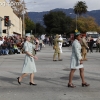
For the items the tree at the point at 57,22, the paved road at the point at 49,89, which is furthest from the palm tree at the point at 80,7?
the paved road at the point at 49,89

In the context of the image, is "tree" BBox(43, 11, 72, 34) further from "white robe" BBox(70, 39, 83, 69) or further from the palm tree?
"white robe" BBox(70, 39, 83, 69)

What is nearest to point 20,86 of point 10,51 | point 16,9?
point 10,51

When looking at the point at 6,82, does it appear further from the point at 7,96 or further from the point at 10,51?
the point at 10,51

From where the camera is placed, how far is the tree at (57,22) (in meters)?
106

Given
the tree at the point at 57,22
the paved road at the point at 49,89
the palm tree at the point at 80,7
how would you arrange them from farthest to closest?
1. the palm tree at the point at 80,7
2. the tree at the point at 57,22
3. the paved road at the point at 49,89

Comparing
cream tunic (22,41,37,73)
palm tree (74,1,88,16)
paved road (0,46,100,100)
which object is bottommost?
paved road (0,46,100,100)

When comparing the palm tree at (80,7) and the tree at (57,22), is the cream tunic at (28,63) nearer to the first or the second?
the tree at (57,22)

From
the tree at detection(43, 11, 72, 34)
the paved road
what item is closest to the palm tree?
the tree at detection(43, 11, 72, 34)

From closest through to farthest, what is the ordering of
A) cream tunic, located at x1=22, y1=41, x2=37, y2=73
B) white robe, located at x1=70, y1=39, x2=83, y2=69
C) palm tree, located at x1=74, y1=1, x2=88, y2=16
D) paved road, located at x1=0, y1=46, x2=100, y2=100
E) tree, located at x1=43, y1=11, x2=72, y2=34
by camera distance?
paved road, located at x1=0, y1=46, x2=100, y2=100
white robe, located at x1=70, y1=39, x2=83, y2=69
cream tunic, located at x1=22, y1=41, x2=37, y2=73
tree, located at x1=43, y1=11, x2=72, y2=34
palm tree, located at x1=74, y1=1, x2=88, y2=16

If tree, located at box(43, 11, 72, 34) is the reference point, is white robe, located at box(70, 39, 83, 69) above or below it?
below

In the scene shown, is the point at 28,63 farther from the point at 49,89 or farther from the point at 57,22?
the point at 57,22

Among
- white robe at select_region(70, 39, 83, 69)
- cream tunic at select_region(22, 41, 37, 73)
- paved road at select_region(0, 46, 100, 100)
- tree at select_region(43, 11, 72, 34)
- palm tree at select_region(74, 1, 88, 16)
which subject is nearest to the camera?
paved road at select_region(0, 46, 100, 100)

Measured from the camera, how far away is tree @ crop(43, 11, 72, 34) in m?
106

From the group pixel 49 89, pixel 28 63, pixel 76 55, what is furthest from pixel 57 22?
pixel 49 89
